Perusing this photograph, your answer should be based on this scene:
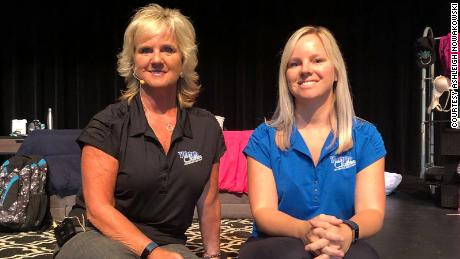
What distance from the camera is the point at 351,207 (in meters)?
1.42

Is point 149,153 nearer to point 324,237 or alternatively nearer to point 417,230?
point 324,237

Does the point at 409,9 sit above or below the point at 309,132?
above

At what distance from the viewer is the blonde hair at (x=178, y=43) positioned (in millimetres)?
1456

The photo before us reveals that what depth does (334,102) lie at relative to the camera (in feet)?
4.91

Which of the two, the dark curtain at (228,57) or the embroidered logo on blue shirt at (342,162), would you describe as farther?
the dark curtain at (228,57)

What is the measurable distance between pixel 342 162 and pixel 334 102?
8.2 inches

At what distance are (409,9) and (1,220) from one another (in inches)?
220

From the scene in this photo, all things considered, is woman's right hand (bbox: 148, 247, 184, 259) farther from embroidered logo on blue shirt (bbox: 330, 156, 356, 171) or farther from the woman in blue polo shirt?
embroidered logo on blue shirt (bbox: 330, 156, 356, 171)

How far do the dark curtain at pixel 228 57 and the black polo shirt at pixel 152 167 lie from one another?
5409 millimetres

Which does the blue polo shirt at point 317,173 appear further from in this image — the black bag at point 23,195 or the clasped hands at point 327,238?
the black bag at point 23,195

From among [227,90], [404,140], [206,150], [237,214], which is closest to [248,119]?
[227,90]

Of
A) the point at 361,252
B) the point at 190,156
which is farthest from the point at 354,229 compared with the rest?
the point at 190,156

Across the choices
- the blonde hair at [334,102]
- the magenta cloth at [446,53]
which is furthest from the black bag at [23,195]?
the magenta cloth at [446,53]

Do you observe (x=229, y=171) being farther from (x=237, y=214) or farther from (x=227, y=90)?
(x=227, y=90)
